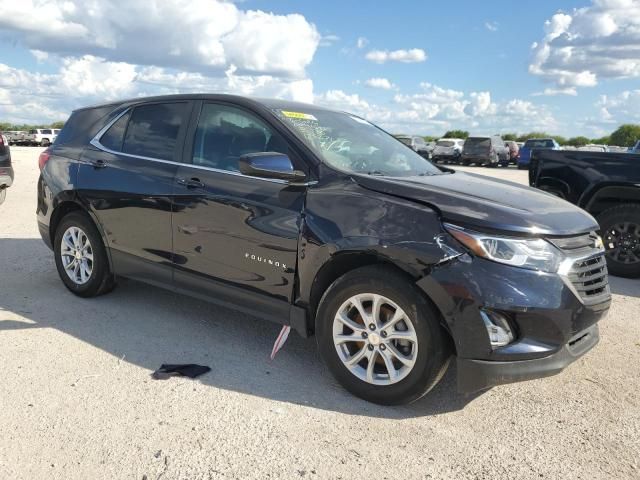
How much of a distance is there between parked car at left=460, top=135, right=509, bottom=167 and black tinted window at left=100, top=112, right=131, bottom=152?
27.8 m

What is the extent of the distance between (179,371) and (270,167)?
1425 millimetres

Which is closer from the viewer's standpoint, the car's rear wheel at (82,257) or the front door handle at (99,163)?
the front door handle at (99,163)

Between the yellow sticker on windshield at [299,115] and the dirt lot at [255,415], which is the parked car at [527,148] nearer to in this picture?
the dirt lot at [255,415]

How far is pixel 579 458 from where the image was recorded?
9.21 feet

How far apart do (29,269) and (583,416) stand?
5390 millimetres

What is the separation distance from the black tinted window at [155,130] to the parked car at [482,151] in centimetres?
2786

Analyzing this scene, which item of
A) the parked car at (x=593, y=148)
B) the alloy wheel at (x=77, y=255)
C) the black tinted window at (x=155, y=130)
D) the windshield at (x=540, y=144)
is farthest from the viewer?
the windshield at (x=540, y=144)

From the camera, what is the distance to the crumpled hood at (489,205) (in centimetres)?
296

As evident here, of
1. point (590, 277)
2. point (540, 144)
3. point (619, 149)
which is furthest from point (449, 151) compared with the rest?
point (590, 277)

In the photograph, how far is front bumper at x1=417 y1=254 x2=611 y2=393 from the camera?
2.85 meters

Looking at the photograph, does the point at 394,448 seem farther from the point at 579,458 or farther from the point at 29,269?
the point at 29,269

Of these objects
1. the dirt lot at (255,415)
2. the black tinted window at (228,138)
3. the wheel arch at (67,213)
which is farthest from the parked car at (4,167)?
the black tinted window at (228,138)

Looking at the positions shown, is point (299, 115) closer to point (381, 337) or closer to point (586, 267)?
point (381, 337)

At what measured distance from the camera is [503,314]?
2867 mm
